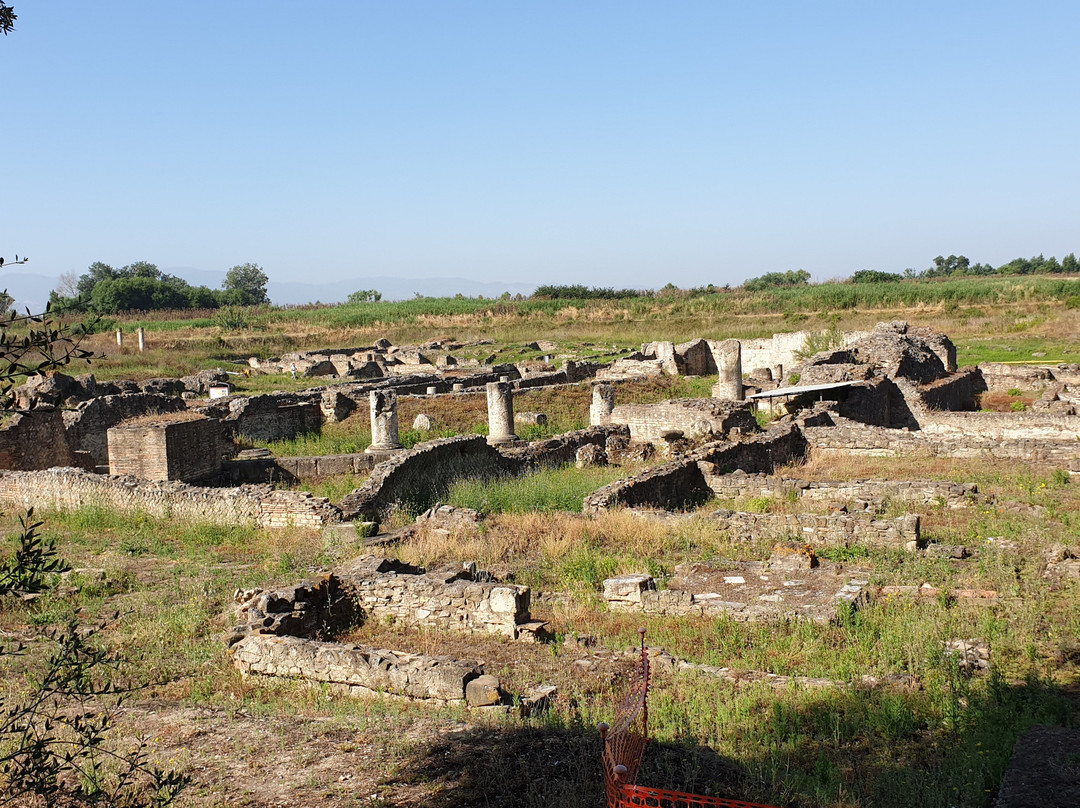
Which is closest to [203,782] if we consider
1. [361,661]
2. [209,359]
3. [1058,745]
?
[361,661]

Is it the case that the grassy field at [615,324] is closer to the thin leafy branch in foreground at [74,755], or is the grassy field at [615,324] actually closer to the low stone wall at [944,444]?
the low stone wall at [944,444]

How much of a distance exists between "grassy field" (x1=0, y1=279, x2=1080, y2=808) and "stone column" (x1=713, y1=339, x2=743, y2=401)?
9472mm

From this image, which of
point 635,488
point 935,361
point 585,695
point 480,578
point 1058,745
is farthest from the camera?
point 935,361

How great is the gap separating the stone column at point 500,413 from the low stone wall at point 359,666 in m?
12.9

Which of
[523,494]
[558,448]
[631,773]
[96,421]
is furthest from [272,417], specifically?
[631,773]

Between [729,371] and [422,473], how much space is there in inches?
511

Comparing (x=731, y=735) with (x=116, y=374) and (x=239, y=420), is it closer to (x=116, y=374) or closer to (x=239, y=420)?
(x=239, y=420)

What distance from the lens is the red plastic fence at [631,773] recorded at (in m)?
4.18

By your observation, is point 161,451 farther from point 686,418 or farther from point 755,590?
point 755,590

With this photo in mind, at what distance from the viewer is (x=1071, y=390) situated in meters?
23.8

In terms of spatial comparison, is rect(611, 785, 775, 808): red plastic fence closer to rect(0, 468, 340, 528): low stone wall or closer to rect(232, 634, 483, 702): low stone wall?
rect(232, 634, 483, 702): low stone wall

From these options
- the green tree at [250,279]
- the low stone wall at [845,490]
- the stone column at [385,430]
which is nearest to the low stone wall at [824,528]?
the low stone wall at [845,490]

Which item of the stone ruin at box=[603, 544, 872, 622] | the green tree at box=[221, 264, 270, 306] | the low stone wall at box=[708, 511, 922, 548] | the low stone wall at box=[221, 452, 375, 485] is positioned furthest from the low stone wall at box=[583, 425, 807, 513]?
the green tree at box=[221, 264, 270, 306]

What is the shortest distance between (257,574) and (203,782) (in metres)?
5.60
